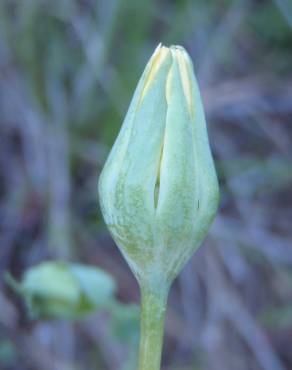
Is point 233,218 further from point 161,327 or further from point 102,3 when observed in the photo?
point 161,327

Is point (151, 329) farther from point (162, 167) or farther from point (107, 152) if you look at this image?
point (107, 152)

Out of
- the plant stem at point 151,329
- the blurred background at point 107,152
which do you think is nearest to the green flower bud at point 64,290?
the plant stem at point 151,329

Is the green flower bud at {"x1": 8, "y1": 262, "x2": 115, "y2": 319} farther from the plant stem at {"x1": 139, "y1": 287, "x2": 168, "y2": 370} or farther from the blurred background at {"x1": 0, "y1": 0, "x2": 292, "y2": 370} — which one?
the blurred background at {"x1": 0, "y1": 0, "x2": 292, "y2": 370}

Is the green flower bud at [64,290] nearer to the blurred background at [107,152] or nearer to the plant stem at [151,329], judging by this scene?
the plant stem at [151,329]

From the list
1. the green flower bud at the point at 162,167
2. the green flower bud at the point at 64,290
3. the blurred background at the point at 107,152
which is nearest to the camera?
the green flower bud at the point at 162,167

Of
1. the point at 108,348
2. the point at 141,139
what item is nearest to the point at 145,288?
the point at 141,139
